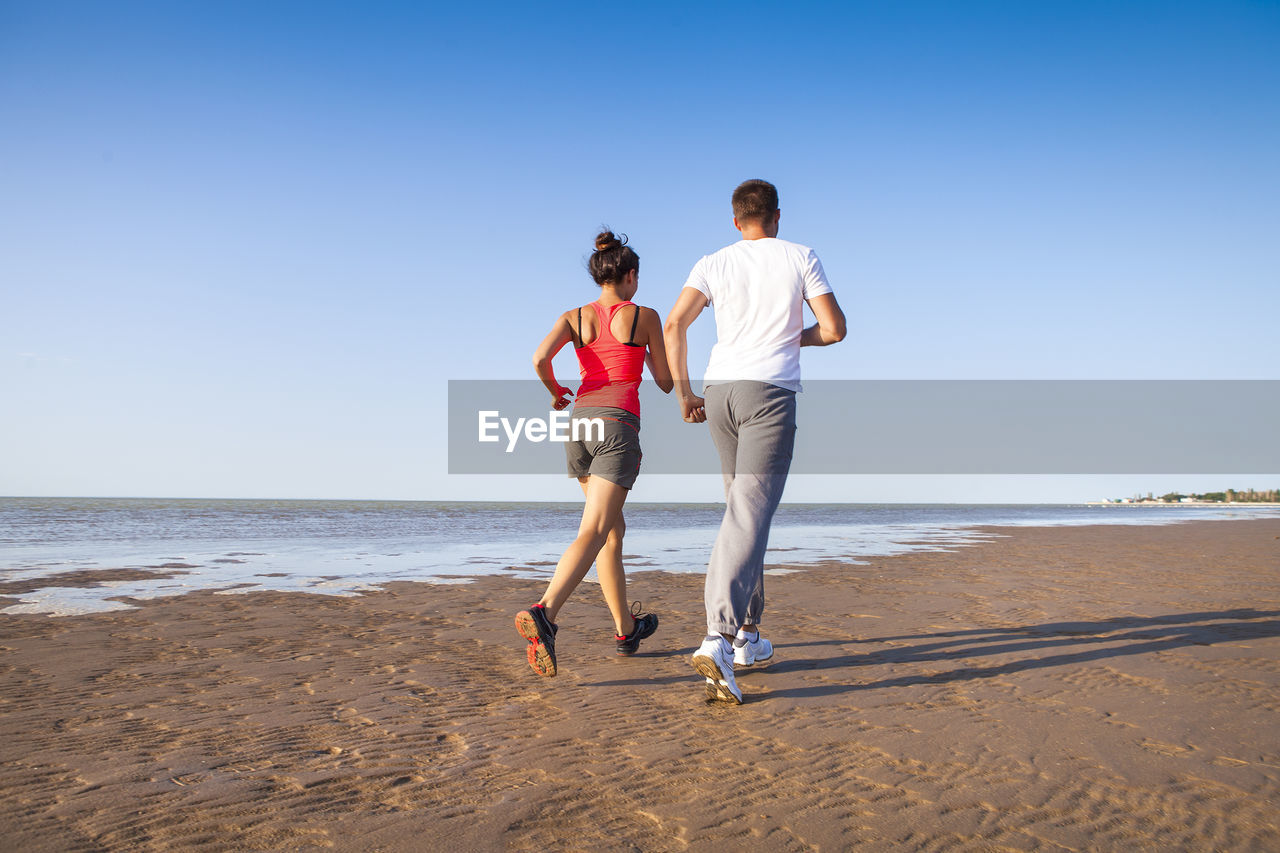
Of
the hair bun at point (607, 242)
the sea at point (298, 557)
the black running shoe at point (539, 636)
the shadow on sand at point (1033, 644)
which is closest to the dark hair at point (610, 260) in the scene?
the hair bun at point (607, 242)

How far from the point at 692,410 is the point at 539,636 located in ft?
4.23

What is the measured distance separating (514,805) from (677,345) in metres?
2.20

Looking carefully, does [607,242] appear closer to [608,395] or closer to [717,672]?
[608,395]

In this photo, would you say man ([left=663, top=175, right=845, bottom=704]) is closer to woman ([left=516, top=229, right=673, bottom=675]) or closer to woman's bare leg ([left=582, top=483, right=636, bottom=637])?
woman ([left=516, top=229, right=673, bottom=675])

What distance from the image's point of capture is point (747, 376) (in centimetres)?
355

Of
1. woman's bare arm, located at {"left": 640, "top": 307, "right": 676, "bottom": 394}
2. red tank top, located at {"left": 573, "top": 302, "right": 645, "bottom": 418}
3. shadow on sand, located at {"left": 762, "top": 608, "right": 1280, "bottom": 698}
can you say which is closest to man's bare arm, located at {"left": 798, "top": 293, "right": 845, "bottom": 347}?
woman's bare arm, located at {"left": 640, "top": 307, "right": 676, "bottom": 394}

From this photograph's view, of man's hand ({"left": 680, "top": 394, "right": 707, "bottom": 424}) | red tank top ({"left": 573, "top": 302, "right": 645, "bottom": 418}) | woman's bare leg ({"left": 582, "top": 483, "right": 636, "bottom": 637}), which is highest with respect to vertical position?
red tank top ({"left": 573, "top": 302, "right": 645, "bottom": 418})

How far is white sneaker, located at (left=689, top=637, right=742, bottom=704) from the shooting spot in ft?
10.5

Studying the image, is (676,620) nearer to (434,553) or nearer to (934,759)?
(934,759)

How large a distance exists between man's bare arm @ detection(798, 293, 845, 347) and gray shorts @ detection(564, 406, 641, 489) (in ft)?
3.27

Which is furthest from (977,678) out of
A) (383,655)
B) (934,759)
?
(383,655)

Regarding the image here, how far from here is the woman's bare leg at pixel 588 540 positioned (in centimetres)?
361

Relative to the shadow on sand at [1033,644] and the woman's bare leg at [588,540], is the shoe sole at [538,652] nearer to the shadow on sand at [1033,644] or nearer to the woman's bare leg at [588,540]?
the woman's bare leg at [588,540]

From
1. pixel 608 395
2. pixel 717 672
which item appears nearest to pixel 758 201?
pixel 608 395
